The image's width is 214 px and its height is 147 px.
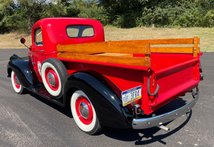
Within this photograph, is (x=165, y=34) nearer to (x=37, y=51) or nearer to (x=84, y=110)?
(x=37, y=51)

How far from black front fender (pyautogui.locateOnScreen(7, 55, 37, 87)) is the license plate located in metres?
2.82

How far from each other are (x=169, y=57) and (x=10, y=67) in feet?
11.9

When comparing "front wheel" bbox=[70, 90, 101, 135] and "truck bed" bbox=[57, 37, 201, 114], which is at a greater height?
"truck bed" bbox=[57, 37, 201, 114]

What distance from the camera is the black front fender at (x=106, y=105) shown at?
128 inches

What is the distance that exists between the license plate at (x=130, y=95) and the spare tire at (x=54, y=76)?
1379 millimetres

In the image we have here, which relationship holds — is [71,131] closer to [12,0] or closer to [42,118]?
[42,118]

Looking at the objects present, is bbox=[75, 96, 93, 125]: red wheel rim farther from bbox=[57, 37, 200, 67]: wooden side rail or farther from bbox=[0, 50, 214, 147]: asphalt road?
bbox=[57, 37, 200, 67]: wooden side rail

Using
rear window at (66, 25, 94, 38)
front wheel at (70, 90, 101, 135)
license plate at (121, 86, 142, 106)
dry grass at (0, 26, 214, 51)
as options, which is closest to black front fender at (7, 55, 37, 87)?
rear window at (66, 25, 94, 38)

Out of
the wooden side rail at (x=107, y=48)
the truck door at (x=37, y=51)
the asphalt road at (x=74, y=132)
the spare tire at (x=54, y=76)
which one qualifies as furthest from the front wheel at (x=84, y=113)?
the truck door at (x=37, y=51)

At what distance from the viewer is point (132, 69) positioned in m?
3.14

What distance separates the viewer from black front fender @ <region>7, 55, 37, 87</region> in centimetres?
541

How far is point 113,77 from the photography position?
3.49 meters

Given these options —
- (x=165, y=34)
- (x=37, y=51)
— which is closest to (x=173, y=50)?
(x=37, y=51)

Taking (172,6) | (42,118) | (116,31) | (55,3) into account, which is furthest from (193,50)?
(55,3)
